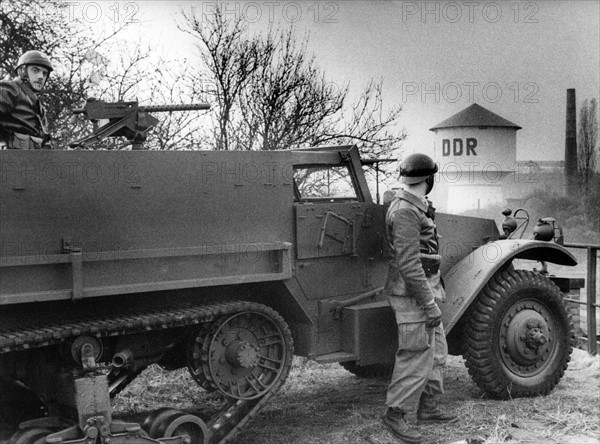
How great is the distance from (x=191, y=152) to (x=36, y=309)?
1325 mm

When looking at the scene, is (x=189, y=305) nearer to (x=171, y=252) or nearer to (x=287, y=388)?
(x=171, y=252)

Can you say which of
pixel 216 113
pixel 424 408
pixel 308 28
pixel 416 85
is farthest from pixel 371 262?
pixel 308 28

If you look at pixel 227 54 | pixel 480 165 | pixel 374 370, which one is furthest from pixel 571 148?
pixel 374 370

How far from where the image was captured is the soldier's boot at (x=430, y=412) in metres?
5.88

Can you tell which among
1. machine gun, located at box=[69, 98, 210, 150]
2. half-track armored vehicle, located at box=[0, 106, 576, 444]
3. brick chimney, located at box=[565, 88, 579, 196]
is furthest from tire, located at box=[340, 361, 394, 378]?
brick chimney, located at box=[565, 88, 579, 196]

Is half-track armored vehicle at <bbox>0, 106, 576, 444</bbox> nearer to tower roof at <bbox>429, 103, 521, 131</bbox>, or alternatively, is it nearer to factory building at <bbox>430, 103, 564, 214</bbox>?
factory building at <bbox>430, 103, 564, 214</bbox>

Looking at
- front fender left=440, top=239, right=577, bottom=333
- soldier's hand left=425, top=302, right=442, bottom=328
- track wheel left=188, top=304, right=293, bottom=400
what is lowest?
track wheel left=188, top=304, right=293, bottom=400

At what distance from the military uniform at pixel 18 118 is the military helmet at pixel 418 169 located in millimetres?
2482

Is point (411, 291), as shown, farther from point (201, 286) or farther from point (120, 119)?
point (120, 119)

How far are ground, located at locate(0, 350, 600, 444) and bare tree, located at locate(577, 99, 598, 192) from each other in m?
6.61

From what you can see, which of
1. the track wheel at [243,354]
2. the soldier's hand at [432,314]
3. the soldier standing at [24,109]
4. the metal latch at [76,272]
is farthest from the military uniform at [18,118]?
the soldier's hand at [432,314]

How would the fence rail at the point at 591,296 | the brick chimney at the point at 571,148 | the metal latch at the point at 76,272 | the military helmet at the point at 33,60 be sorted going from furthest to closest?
the brick chimney at the point at 571,148, the fence rail at the point at 591,296, the military helmet at the point at 33,60, the metal latch at the point at 76,272

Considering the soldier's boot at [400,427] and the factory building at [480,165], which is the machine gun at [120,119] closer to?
the soldier's boot at [400,427]

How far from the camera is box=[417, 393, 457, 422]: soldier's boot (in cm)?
588
